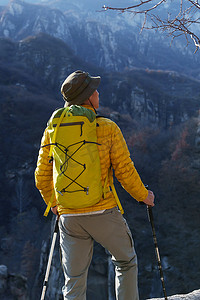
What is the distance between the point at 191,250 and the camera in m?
13.9

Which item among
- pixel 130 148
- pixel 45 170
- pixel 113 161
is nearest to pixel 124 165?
pixel 113 161

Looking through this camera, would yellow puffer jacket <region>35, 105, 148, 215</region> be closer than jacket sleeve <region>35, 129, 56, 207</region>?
Yes

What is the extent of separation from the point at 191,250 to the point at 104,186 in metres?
13.8

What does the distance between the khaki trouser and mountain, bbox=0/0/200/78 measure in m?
69.1

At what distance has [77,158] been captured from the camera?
1.77 metres

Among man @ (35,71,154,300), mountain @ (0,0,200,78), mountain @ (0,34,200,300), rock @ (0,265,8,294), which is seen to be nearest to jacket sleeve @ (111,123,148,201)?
man @ (35,71,154,300)

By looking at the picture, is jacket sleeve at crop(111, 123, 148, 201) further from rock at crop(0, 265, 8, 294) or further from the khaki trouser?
rock at crop(0, 265, 8, 294)

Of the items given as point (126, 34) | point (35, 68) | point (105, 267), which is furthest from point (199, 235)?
point (126, 34)

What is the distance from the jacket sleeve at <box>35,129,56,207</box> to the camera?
204 centimetres

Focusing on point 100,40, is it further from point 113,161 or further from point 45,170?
point 113,161

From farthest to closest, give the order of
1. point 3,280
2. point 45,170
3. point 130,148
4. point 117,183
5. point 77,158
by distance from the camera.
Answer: point 130,148
point 117,183
point 3,280
point 45,170
point 77,158

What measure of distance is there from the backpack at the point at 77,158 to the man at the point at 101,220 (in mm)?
73

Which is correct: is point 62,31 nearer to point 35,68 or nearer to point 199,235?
point 35,68

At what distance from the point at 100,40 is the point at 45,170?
8434cm
